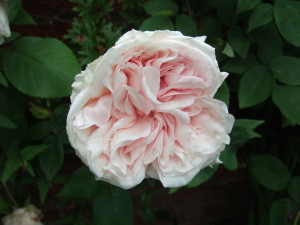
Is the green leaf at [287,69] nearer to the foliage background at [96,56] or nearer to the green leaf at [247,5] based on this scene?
the foliage background at [96,56]

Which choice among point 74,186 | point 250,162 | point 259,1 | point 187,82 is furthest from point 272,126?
point 187,82

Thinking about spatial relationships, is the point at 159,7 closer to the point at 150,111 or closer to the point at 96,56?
the point at 96,56

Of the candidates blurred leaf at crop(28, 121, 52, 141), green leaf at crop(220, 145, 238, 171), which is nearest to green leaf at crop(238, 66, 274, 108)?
green leaf at crop(220, 145, 238, 171)

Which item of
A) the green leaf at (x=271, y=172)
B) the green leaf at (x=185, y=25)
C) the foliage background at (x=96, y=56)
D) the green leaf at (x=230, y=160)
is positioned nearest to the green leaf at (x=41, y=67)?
the foliage background at (x=96, y=56)

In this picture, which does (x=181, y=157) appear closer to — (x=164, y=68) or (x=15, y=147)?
(x=164, y=68)

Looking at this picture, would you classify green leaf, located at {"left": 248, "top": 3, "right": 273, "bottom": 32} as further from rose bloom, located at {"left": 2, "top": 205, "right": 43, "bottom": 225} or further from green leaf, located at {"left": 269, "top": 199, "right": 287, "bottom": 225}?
rose bloom, located at {"left": 2, "top": 205, "right": 43, "bottom": 225}
